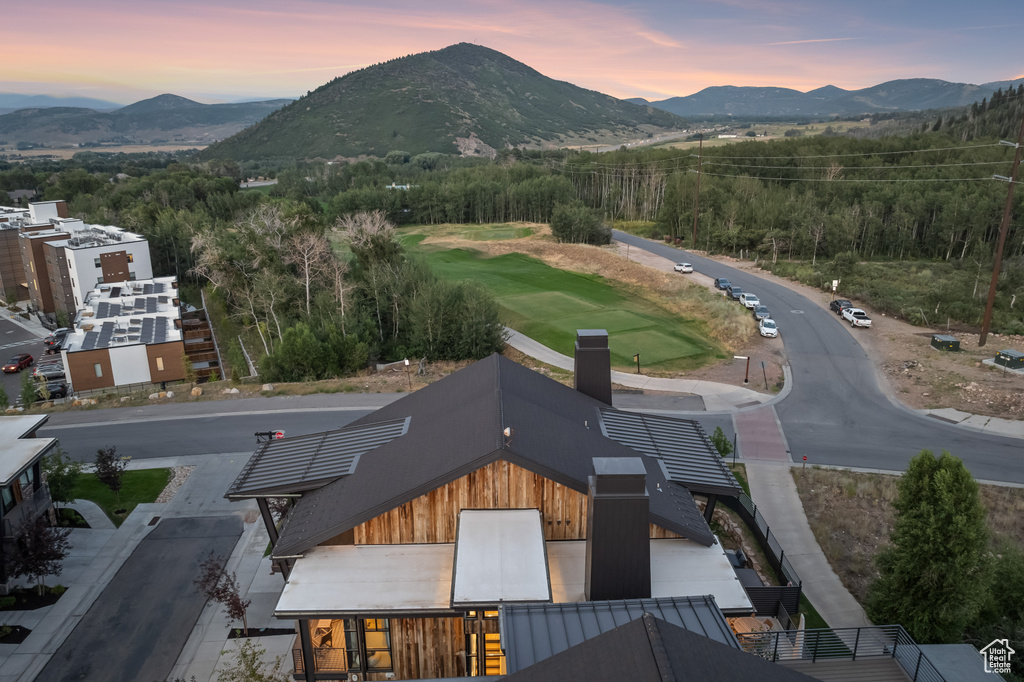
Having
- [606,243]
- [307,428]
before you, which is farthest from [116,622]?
[606,243]

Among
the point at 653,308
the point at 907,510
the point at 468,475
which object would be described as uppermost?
the point at 468,475

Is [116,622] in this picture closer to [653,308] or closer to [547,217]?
[653,308]

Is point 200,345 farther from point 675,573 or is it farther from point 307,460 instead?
point 675,573

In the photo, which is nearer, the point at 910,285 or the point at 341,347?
→ the point at 341,347

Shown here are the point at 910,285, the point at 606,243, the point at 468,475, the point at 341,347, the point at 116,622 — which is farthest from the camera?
the point at 606,243

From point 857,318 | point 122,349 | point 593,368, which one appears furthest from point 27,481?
point 857,318

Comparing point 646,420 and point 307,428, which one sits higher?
point 646,420
